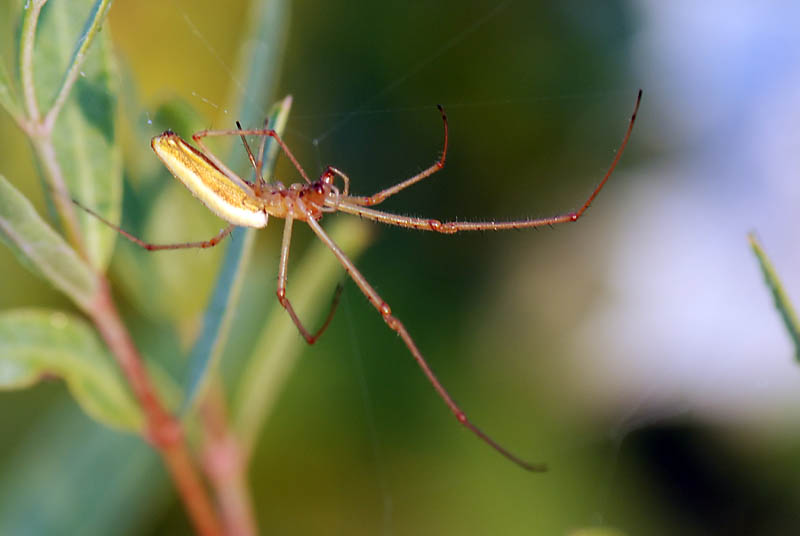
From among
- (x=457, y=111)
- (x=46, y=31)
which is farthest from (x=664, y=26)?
(x=46, y=31)

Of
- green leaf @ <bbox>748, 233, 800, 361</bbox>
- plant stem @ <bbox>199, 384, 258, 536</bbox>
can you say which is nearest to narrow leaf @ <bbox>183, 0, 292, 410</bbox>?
plant stem @ <bbox>199, 384, 258, 536</bbox>

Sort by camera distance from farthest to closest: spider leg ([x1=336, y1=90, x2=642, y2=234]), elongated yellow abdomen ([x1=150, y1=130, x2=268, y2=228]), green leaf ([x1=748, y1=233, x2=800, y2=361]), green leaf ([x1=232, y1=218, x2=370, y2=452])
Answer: spider leg ([x1=336, y1=90, x2=642, y2=234]), green leaf ([x1=232, y1=218, x2=370, y2=452]), elongated yellow abdomen ([x1=150, y1=130, x2=268, y2=228]), green leaf ([x1=748, y1=233, x2=800, y2=361])

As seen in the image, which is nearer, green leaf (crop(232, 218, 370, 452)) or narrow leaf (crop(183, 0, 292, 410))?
narrow leaf (crop(183, 0, 292, 410))

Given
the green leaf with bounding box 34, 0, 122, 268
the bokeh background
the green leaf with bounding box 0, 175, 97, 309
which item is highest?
the green leaf with bounding box 34, 0, 122, 268

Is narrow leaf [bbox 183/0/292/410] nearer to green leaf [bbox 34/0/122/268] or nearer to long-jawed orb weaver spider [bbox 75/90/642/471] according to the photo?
long-jawed orb weaver spider [bbox 75/90/642/471]

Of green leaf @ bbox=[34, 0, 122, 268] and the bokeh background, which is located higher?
green leaf @ bbox=[34, 0, 122, 268]

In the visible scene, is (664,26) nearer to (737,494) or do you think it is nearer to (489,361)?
(489,361)

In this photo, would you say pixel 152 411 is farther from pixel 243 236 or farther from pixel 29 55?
pixel 29 55

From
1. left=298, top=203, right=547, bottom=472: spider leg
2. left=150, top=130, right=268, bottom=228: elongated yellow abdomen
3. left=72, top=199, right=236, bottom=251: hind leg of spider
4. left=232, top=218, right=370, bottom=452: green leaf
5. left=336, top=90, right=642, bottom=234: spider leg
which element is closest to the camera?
left=150, top=130, right=268, bottom=228: elongated yellow abdomen
